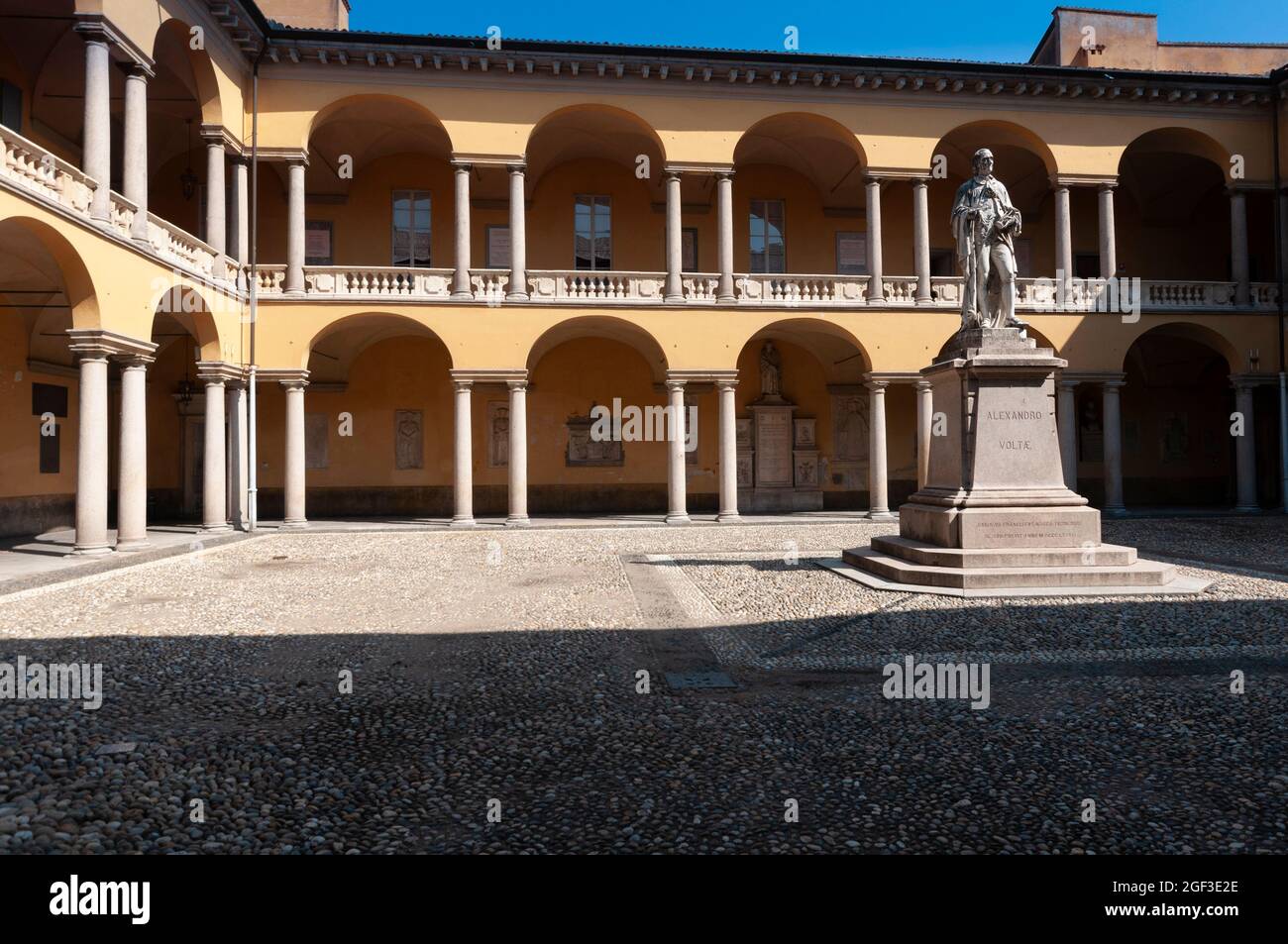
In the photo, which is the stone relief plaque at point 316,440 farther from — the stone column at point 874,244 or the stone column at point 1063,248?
the stone column at point 1063,248

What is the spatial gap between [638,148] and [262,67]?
Result: 9.58 m

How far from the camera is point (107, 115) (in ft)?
41.7

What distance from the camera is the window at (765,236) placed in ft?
78.2

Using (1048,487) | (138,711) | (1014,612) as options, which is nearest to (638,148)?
(1048,487)

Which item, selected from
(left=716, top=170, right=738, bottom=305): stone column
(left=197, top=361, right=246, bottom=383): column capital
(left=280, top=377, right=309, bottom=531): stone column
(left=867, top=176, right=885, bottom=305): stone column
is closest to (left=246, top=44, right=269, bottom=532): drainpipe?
(left=280, top=377, right=309, bottom=531): stone column

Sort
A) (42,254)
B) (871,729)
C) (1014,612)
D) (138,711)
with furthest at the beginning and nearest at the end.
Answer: (42,254) < (1014,612) < (138,711) < (871,729)

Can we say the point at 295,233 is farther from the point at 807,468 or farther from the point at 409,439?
the point at 807,468

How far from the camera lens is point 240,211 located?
17.9 meters

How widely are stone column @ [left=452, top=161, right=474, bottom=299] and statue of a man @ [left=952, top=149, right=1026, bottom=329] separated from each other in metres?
12.2

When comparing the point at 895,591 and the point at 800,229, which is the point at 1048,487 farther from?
the point at 800,229

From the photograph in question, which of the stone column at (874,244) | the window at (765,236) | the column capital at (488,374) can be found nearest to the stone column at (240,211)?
the column capital at (488,374)

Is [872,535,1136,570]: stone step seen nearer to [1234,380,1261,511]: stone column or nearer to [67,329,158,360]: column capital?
[67,329,158,360]: column capital

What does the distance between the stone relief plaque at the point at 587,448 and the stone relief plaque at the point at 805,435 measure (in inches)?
216

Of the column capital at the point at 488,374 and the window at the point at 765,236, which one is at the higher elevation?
the window at the point at 765,236
